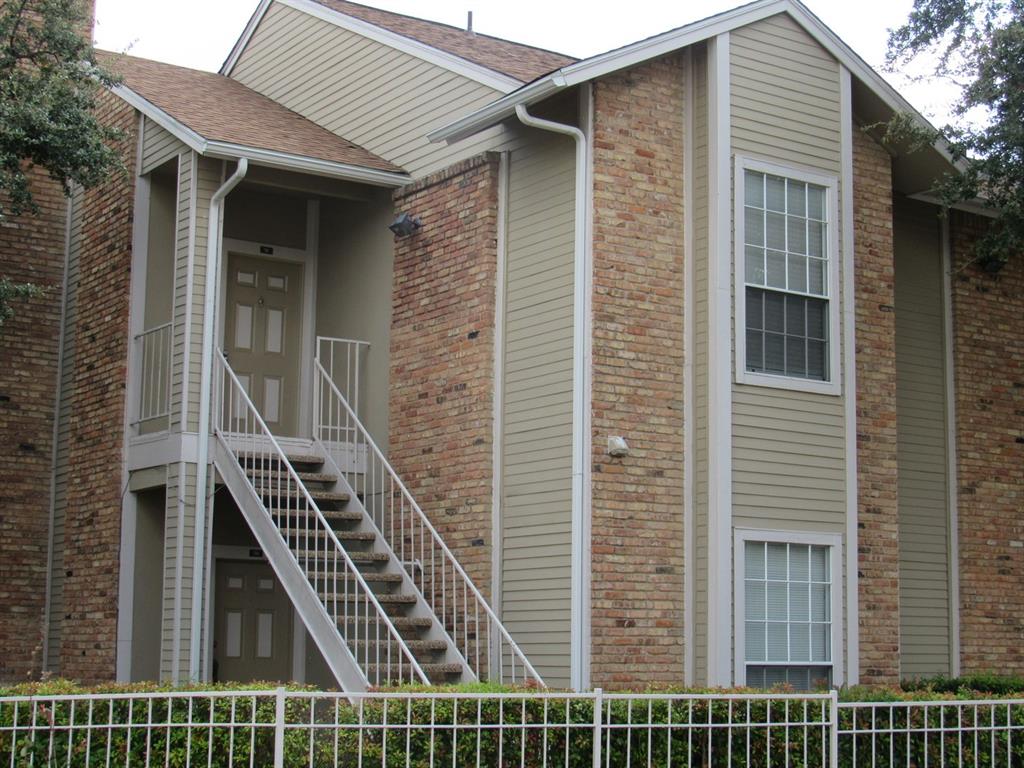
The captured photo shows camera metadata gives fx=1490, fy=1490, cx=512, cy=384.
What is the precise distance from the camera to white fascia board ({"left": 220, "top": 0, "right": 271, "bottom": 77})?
17.5 meters

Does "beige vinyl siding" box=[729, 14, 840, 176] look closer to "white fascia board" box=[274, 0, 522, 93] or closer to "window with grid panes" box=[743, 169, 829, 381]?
"window with grid panes" box=[743, 169, 829, 381]

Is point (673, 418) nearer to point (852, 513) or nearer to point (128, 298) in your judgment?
point (852, 513)

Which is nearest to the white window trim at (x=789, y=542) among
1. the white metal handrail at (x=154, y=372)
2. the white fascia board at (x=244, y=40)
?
the white metal handrail at (x=154, y=372)

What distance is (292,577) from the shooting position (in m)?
12.0

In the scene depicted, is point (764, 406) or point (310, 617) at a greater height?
point (764, 406)

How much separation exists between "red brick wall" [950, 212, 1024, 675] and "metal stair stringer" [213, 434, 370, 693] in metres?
6.52

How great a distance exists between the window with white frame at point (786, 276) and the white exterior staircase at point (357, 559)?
10.2 feet

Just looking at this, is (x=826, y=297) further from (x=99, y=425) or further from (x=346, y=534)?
(x=99, y=425)

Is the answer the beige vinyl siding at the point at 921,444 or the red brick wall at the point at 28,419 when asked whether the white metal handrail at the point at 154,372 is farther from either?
the beige vinyl siding at the point at 921,444

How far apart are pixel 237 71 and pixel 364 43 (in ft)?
11.0

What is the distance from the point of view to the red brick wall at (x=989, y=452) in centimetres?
1468

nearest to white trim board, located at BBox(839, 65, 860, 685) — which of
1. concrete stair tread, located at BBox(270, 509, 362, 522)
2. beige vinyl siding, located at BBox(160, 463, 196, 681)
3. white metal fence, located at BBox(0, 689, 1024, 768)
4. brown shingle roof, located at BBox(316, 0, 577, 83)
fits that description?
white metal fence, located at BBox(0, 689, 1024, 768)

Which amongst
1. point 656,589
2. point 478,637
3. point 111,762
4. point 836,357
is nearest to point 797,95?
point 836,357

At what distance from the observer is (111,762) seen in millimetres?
8578
